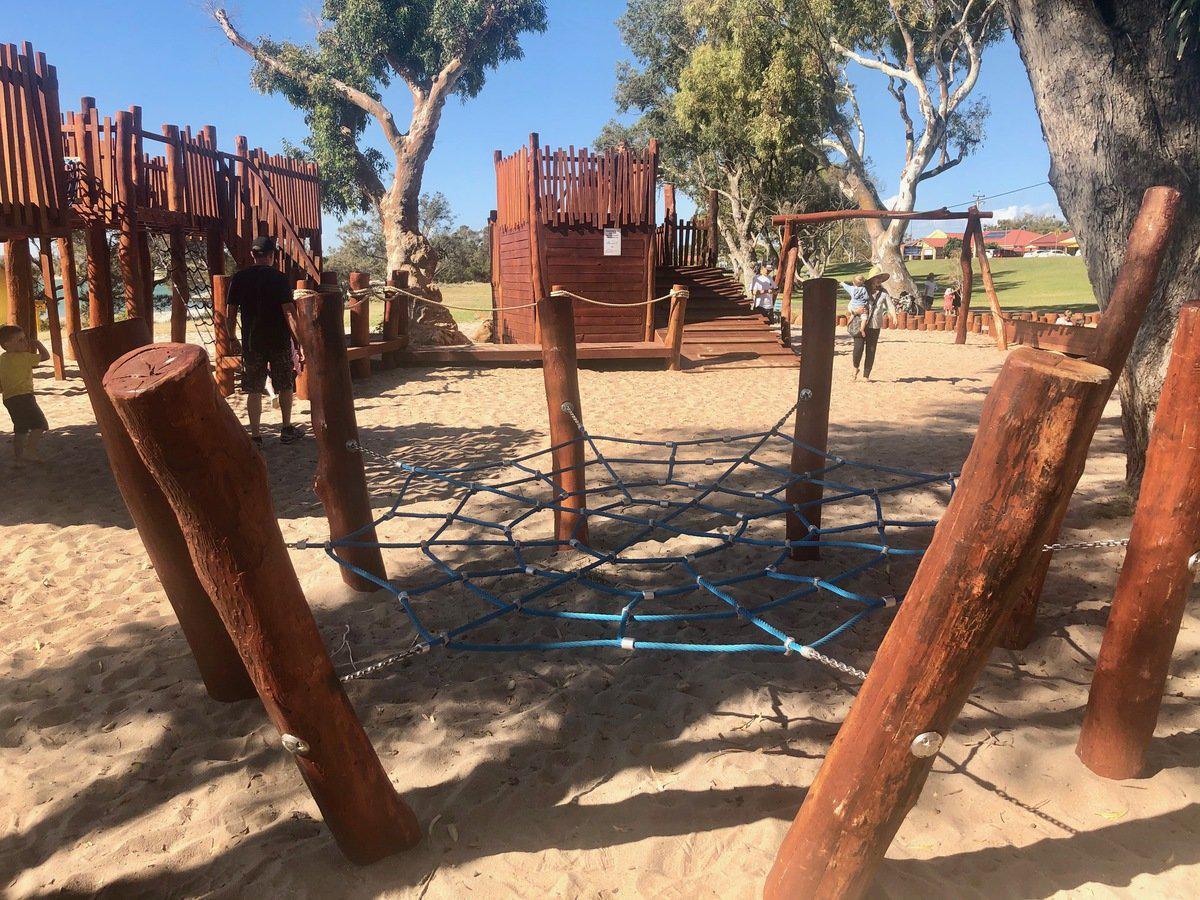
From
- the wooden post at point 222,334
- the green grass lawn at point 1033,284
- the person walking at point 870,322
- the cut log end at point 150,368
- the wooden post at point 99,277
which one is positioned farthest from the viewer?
the green grass lawn at point 1033,284

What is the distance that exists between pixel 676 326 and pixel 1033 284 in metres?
30.3

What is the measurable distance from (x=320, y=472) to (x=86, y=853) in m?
1.72

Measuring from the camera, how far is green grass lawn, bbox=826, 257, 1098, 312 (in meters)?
26.3

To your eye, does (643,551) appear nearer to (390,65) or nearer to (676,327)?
(676,327)

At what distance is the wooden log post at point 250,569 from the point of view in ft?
5.07

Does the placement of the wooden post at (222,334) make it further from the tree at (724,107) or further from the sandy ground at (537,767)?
the tree at (724,107)

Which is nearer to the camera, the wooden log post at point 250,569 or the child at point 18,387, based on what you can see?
the wooden log post at point 250,569

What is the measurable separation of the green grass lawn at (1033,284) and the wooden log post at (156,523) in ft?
64.3

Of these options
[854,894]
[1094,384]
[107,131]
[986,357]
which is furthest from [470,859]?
[986,357]

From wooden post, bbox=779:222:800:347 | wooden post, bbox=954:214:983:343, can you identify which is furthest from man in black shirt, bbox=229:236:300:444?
wooden post, bbox=779:222:800:347

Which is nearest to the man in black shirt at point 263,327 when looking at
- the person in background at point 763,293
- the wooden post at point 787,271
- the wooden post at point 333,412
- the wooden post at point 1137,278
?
the wooden post at point 333,412

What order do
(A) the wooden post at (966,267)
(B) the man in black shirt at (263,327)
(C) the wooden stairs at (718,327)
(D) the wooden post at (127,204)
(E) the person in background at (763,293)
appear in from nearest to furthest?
(B) the man in black shirt at (263,327)
(D) the wooden post at (127,204)
(A) the wooden post at (966,267)
(C) the wooden stairs at (718,327)
(E) the person in background at (763,293)

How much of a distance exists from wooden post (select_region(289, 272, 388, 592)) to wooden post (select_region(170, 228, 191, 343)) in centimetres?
662

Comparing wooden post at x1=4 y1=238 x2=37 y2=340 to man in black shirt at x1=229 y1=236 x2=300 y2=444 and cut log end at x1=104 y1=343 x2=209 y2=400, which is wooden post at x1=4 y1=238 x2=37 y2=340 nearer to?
man in black shirt at x1=229 y1=236 x2=300 y2=444
